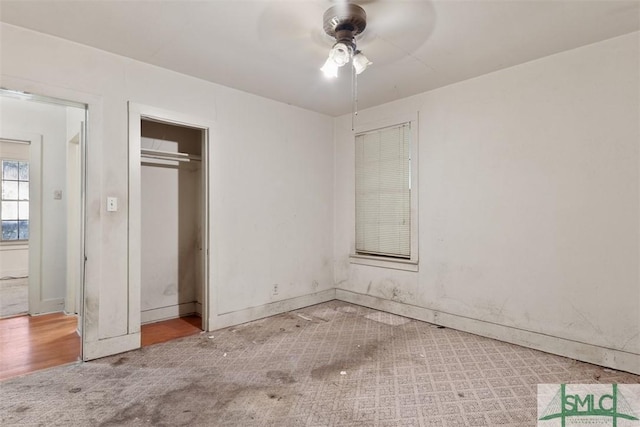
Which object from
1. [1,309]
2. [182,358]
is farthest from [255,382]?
[1,309]

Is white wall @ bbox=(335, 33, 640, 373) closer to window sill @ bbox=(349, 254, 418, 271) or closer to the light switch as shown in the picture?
window sill @ bbox=(349, 254, 418, 271)

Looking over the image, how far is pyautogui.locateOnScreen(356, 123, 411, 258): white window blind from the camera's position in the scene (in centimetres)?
432

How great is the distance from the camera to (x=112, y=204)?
3086 millimetres

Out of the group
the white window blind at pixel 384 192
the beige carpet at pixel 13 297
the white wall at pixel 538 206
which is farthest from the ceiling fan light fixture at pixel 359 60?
the beige carpet at pixel 13 297

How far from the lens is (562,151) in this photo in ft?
10.1

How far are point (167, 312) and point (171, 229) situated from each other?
41.2 inches

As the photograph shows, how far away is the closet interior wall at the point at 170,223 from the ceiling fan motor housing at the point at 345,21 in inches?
95.4

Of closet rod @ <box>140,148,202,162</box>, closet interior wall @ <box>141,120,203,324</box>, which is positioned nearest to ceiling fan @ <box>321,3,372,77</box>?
closet interior wall @ <box>141,120,203,324</box>

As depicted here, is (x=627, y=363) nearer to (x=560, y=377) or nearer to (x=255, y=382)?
(x=560, y=377)

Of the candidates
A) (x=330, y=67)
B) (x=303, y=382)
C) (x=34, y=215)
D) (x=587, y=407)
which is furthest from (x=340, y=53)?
(x=34, y=215)

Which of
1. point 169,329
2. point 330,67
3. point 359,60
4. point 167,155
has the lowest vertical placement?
point 169,329

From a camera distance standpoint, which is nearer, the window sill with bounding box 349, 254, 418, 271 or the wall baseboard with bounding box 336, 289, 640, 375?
the wall baseboard with bounding box 336, 289, 640, 375

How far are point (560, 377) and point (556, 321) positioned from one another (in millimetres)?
609

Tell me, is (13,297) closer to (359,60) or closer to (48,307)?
(48,307)
